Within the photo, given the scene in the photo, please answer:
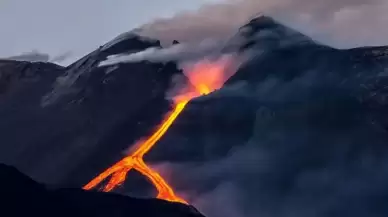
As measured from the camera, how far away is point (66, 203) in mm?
33906

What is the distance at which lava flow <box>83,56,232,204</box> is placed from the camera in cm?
5044

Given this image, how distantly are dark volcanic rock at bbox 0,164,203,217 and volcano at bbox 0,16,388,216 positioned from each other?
9.80m

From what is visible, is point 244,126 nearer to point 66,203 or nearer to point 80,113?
point 80,113

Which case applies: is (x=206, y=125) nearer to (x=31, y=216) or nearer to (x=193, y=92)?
(x=193, y=92)

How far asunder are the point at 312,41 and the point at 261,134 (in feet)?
67.1

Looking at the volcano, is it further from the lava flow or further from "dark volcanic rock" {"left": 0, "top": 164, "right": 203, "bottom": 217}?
"dark volcanic rock" {"left": 0, "top": 164, "right": 203, "bottom": 217}

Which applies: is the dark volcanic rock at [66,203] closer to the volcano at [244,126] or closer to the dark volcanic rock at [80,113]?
the volcano at [244,126]

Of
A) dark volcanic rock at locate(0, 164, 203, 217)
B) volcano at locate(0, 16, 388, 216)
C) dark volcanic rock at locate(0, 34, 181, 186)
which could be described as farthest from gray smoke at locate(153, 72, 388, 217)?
dark volcanic rock at locate(0, 164, 203, 217)

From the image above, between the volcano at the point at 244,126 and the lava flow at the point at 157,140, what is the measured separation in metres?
0.73

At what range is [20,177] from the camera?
3581cm

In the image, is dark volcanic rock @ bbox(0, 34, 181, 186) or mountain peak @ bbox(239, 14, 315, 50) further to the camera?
mountain peak @ bbox(239, 14, 315, 50)

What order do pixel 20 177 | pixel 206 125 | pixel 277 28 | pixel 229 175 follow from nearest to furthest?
pixel 20 177 < pixel 229 175 < pixel 206 125 < pixel 277 28

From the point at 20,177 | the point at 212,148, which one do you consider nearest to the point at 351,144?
the point at 212,148

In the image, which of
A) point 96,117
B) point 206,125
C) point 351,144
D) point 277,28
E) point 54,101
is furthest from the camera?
point 277,28
